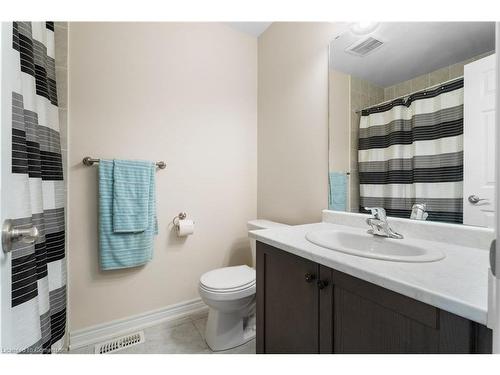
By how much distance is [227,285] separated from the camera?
136 cm

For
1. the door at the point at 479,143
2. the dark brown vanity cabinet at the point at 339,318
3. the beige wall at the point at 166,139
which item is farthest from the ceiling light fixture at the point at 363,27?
the dark brown vanity cabinet at the point at 339,318

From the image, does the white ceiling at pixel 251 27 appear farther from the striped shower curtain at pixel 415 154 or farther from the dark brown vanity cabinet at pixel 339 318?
the dark brown vanity cabinet at pixel 339 318

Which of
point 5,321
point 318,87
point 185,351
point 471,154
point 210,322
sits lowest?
point 185,351

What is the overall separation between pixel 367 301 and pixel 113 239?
4.84ft

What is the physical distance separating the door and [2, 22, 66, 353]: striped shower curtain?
1.45 m

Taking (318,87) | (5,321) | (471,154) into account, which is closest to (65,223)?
(5,321)

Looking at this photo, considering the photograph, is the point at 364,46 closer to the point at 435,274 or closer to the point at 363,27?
the point at 363,27

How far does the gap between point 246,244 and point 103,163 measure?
129 cm

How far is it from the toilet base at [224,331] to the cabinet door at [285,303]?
1.07ft

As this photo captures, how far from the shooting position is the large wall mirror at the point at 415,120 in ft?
2.89

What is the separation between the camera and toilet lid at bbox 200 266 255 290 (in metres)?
1.36

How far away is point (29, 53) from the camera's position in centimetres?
93

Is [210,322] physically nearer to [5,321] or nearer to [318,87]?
[5,321]

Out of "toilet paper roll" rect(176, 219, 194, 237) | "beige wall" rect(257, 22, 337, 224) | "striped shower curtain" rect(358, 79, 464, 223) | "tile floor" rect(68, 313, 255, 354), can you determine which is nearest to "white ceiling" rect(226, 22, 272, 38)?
"beige wall" rect(257, 22, 337, 224)
